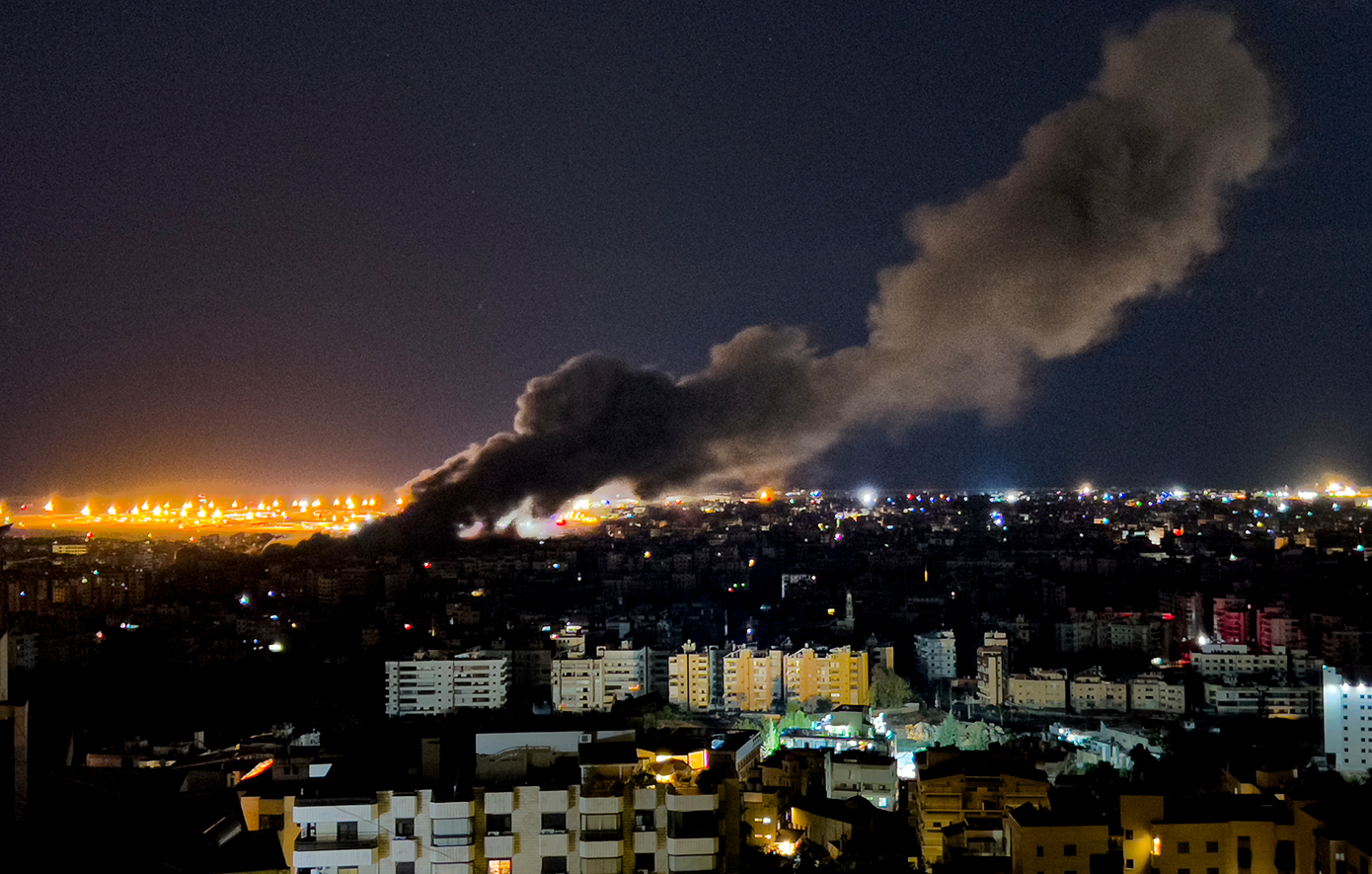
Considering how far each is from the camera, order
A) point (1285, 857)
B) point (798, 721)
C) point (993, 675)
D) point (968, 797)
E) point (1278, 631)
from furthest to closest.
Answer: point (1278, 631) < point (993, 675) < point (798, 721) < point (968, 797) < point (1285, 857)

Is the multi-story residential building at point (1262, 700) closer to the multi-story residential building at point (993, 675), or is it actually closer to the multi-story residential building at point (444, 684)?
the multi-story residential building at point (993, 675)

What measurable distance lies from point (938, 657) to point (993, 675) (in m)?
1.33

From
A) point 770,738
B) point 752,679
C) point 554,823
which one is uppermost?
point 554,823

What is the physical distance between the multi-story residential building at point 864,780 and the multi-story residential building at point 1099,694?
620cm

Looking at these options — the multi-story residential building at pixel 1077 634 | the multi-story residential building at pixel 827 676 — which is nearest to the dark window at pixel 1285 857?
the multi-story residential building at pixel 827 676

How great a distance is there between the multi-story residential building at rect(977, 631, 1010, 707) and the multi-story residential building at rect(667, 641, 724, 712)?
275 centimetres

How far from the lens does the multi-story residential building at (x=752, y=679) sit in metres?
13.9

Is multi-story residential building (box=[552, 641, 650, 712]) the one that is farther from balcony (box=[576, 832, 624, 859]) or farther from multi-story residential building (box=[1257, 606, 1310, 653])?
balcony (box=[576, 832, 624, 859])

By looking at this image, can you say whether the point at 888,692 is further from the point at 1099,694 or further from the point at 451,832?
the point at 451,832

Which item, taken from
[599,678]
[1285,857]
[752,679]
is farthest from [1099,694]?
[1285,857]

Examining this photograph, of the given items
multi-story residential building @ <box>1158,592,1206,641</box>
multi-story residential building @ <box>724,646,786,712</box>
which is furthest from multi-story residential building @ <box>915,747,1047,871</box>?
multi-story residential building @ <box>1158,592,1206,641</box>

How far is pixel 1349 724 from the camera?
33.6 ft

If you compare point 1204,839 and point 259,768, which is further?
point 259,768

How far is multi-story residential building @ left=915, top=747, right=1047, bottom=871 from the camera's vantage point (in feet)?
22.5
